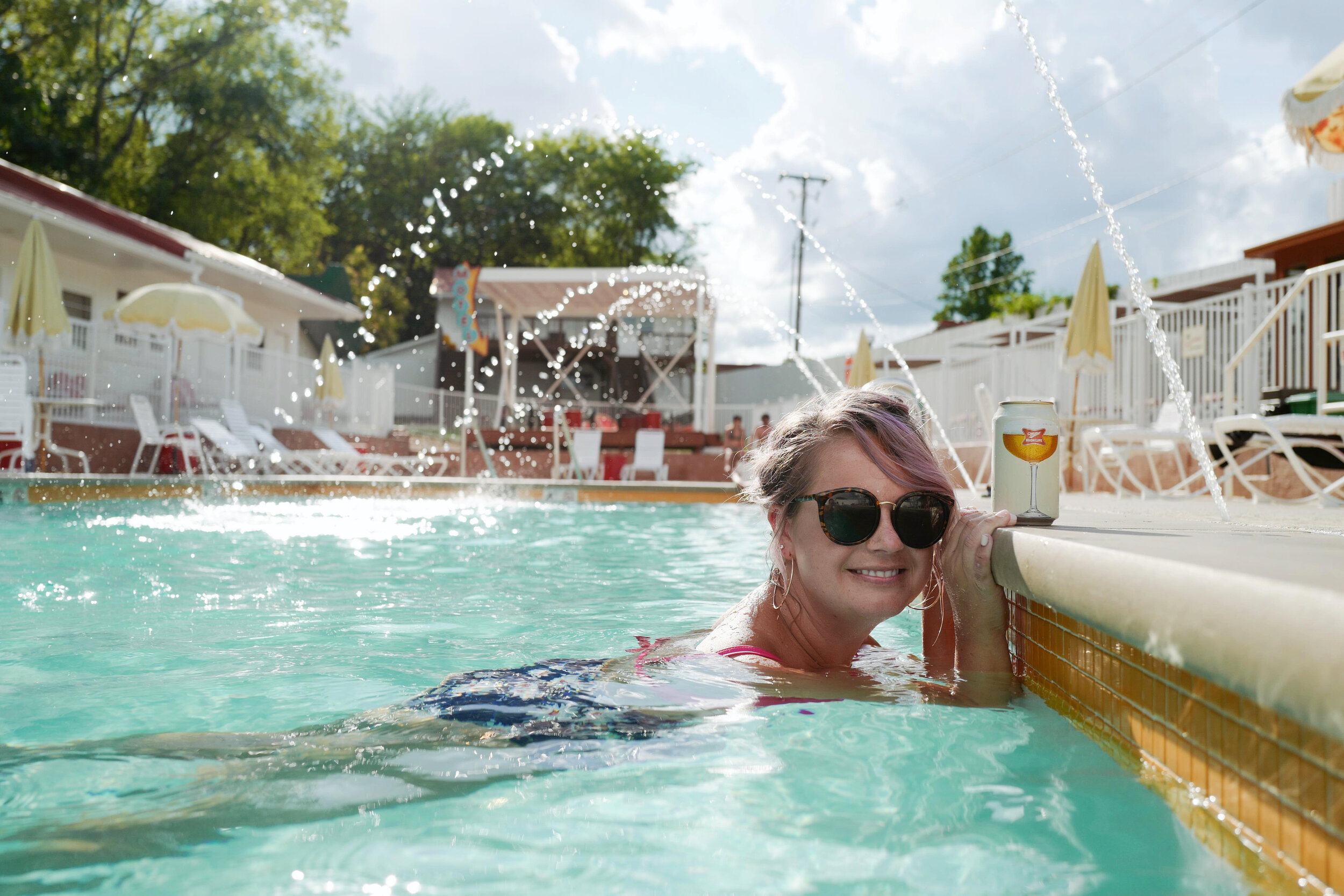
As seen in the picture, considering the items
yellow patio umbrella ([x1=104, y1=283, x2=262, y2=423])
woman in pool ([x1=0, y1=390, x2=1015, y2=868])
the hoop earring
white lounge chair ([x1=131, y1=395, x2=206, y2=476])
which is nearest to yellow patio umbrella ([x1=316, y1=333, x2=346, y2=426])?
white lounge chair ([x1=131, y1=395, x2=206, y2=476])

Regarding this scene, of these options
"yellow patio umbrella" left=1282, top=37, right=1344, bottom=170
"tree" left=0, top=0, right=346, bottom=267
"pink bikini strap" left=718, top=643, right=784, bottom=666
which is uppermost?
"tree" left=0, top=0, right=346, bottom=267

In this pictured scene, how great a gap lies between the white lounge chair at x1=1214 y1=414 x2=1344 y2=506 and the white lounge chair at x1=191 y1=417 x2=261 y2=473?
499 inches

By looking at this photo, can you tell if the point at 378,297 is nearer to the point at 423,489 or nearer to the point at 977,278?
the point at 423,489

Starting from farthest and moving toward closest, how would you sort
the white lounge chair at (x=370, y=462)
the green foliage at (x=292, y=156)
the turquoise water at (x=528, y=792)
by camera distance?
1. the green foliage at (x=292, y=156)
2. the white lounge chair at (x=370, y=462)
3. the turquoise water at (x=528, y=792)

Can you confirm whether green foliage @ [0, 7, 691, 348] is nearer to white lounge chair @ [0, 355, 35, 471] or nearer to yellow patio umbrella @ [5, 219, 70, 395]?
yellow patio umbrella @ [5, 219, 70, 395]

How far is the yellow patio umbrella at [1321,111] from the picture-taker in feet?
18.8

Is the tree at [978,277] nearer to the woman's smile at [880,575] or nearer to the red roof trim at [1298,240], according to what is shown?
the red roof trim at [1298,240]

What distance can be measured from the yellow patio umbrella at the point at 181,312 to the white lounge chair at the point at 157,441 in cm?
132

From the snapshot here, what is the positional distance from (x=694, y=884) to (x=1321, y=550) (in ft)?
3.59

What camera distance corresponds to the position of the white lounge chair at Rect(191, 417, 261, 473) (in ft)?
45.7

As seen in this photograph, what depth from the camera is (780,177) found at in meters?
35.4

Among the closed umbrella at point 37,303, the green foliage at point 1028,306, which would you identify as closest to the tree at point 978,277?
the green foliage at point 1028,306

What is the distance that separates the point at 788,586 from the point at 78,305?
18.2 meters

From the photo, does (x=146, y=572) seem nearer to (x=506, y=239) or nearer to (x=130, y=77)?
(x=130, y=77)
